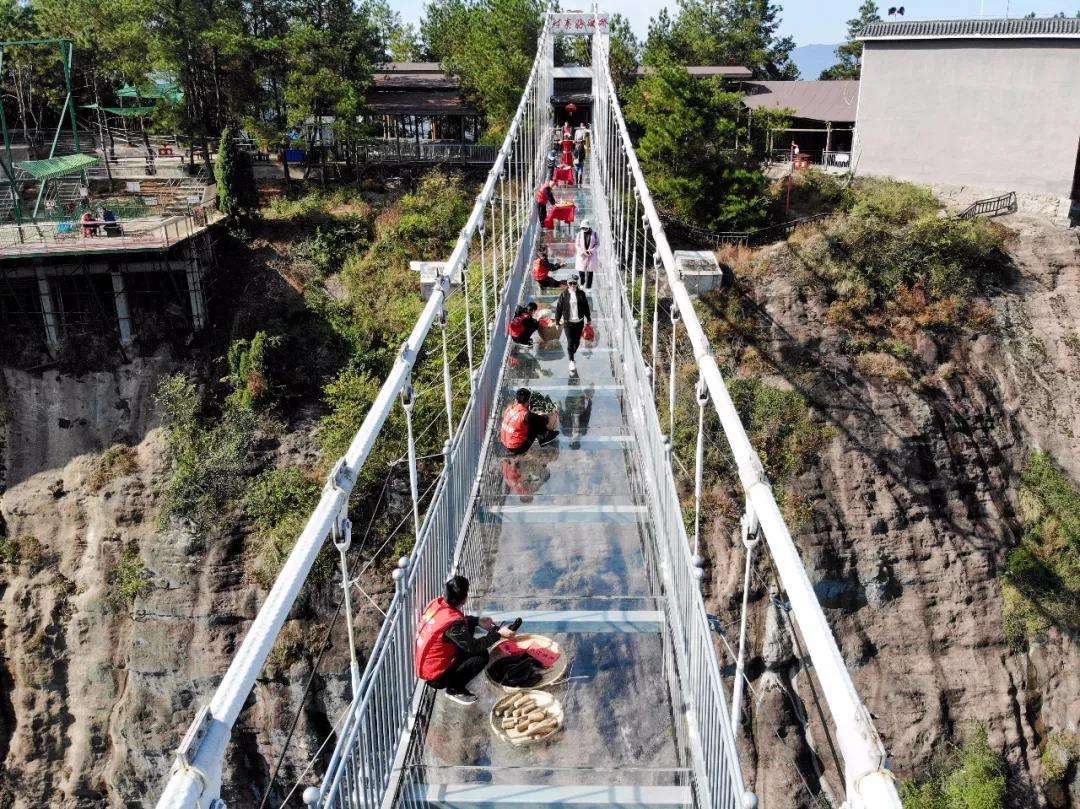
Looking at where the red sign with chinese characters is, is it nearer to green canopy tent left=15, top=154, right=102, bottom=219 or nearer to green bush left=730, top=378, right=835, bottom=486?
green canopy tent left=15, top=154, right=102, bottom=219

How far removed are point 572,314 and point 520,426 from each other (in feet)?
6.90

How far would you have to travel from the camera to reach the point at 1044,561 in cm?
1515

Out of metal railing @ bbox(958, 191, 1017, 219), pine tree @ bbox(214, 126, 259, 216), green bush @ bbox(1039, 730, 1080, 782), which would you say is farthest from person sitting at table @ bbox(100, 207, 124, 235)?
green bush @ bbox(1039, 730, 1080, 782)

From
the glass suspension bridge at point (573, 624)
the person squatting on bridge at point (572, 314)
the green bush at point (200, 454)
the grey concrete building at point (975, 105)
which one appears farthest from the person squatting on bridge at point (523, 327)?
the grey concrete building at point (975, 105)

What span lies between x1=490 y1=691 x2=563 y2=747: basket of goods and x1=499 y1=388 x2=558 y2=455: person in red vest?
99.1 inches

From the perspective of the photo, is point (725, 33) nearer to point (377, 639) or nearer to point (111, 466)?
point (111, 466)

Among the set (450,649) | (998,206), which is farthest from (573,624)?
(998,206)

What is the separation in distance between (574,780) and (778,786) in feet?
36.7

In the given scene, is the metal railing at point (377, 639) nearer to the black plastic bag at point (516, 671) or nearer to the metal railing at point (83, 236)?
the black plastic bag at point (516, 671)

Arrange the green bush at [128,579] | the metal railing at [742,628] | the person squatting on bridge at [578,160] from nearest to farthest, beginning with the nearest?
the metal railing at [742,628]
the green bush at [128,579]
the person squatting on bridge at [578,160]

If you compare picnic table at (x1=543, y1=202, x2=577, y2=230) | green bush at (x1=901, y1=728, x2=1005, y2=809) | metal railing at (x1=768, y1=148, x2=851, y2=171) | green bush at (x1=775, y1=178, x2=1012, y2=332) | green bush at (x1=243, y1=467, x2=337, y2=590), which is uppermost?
metal railing at (x1=768, y1=148, x2=851, y2=171)

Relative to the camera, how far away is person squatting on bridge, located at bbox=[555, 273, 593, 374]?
26.1 feet

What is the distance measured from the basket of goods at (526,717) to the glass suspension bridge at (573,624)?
0.06 metres

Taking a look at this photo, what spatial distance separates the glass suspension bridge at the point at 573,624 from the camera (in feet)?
8.03
